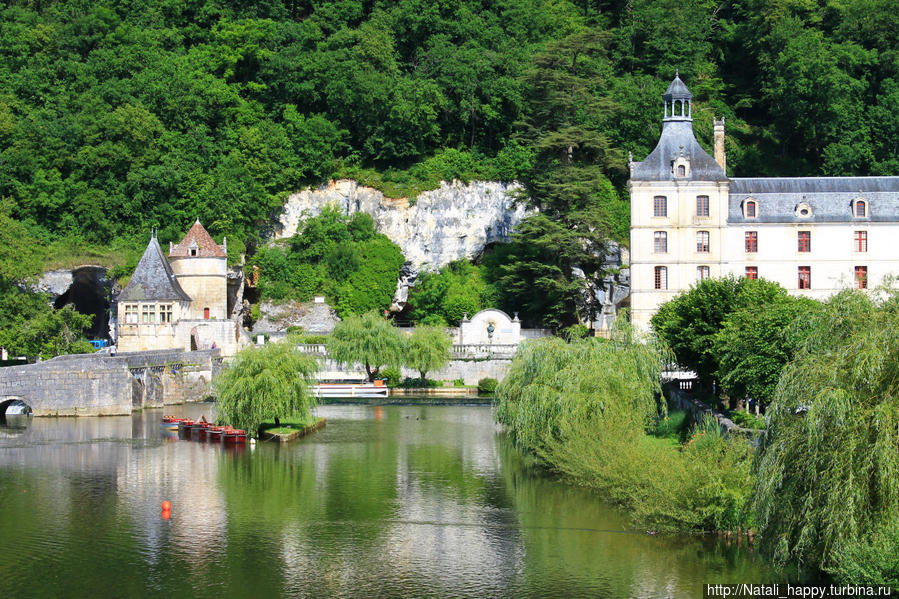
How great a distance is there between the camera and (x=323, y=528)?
24.1 m

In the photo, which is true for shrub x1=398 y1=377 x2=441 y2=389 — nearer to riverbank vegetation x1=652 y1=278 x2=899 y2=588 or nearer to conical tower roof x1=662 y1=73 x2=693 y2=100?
conical tower roof x1=662 y1=73 x2=693 y2=100

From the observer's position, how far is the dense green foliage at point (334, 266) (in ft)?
185

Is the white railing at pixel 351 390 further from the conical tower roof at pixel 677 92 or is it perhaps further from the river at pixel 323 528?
the conical tower roof at pixel 677 92

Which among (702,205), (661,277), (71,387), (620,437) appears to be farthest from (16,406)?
(702,205)

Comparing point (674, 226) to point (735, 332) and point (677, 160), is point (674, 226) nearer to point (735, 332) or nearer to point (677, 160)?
point (677, 160)

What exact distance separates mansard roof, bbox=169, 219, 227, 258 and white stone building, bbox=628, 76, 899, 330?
20.5 meters

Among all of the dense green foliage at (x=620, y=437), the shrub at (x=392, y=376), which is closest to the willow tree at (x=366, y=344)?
the shrub at (x=392, y=376)

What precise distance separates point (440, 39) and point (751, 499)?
48655 millimetres

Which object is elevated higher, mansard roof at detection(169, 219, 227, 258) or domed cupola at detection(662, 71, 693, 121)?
domed cupola at detection(662, 71, 693, 121)

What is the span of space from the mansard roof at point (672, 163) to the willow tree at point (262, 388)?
22240mm

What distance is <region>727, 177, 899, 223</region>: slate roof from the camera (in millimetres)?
51344

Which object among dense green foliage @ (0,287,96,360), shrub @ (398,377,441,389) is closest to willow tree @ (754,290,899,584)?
shrub @ (398,377,441,389)

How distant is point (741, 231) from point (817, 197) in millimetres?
3983

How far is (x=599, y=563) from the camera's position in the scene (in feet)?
69.0
